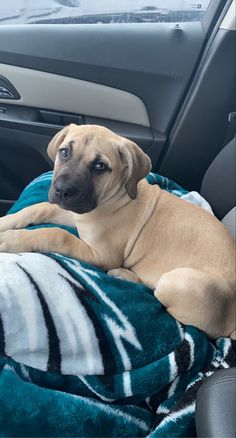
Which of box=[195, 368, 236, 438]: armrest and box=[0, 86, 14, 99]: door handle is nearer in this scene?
box=[195, 368, 236, 438]: armrest

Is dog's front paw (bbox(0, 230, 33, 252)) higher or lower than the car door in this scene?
lower

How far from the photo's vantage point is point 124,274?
2.12m

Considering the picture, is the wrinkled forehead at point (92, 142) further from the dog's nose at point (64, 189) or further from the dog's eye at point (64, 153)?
the dog's nose at point (64, 189)

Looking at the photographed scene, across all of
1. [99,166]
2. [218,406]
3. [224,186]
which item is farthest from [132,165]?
[218,406]

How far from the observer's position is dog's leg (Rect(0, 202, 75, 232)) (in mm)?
2193

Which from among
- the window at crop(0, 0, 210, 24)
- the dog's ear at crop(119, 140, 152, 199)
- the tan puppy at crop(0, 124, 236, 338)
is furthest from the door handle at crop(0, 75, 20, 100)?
the dog's ear at crop(119, 140, 152, 199)

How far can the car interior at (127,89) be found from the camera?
272cm

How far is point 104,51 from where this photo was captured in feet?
9.05

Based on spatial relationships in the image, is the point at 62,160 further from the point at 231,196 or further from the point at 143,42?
the point at 143,42

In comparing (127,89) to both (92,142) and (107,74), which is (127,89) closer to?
(107,74)

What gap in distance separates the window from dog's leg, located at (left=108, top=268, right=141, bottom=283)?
57.7 inches

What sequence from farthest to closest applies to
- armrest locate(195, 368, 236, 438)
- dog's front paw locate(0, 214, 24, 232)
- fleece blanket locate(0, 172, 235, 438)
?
dog's front paw locate(0, 214, 24, 232) → fleece blanket locate(0, 172, 235, 438) → armrest locate(195, 368, 236, 438)

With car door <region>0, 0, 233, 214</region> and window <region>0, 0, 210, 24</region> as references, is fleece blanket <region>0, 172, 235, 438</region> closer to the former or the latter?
car door <region>0, 0, 233, 214</region>

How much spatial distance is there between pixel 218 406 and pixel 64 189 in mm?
932
